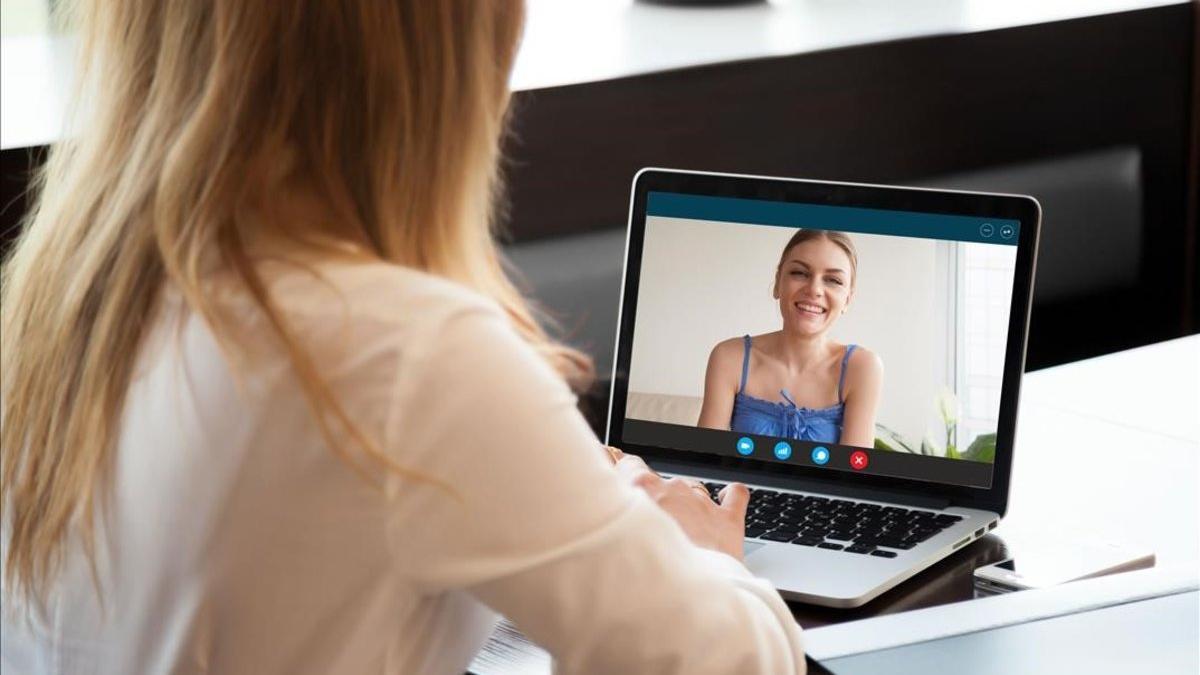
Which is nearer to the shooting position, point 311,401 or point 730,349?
point 311,401

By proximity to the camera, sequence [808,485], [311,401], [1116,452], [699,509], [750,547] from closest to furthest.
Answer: [311,401]
[699,509]
[750,547]
[808,485]
[1116,452]

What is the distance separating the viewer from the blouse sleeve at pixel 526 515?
2.40 feet

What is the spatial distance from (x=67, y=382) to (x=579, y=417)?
31 centimetres

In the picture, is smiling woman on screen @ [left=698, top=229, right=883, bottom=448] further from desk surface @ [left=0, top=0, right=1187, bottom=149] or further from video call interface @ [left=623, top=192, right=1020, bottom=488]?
desk surface @ [left=0, top=0, right=1187, bottom=149]

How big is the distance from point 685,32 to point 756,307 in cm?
142

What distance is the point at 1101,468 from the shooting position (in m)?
1.41

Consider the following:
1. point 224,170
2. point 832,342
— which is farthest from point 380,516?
point 832,342

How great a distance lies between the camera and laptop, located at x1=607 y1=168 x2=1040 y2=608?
50.3 inches

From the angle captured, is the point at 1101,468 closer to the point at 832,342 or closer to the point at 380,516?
the point at 832,342

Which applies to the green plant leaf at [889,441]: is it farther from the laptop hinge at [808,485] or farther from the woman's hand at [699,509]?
the woman's hand at [699,509]

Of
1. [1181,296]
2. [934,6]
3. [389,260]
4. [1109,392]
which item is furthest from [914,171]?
[389,260]

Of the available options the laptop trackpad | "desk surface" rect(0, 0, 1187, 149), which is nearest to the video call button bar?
the laptop trackpad

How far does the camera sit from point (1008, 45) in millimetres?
2662

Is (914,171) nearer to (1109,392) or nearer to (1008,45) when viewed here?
(1008,45)
